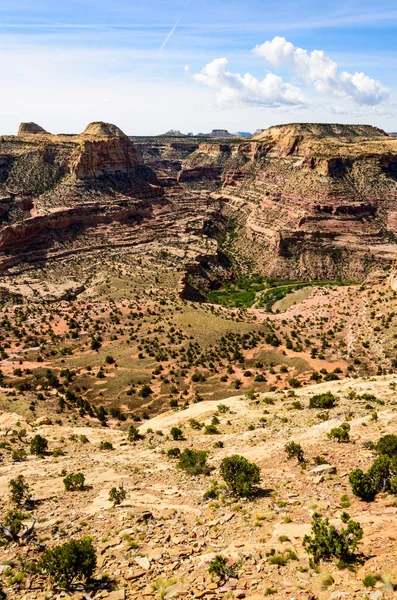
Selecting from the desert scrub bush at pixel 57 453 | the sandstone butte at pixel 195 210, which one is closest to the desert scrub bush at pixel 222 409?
the desert scrub bush at pixel 57 453

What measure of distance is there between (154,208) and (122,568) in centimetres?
12277

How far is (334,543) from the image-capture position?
12.0m

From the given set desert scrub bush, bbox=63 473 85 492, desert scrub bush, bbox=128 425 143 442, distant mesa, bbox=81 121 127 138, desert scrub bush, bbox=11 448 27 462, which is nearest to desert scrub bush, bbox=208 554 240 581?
desert scrub bush, bbox=63 473 85 492

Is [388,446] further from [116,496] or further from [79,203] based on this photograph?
[79,203]

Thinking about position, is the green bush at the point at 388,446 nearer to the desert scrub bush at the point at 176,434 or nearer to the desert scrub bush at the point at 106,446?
the desert scrub bush at the point at 176,434

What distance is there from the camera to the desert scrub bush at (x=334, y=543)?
38.9ft

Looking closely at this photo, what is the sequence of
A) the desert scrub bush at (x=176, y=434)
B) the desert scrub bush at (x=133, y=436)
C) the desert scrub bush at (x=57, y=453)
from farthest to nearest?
the desert scrub bush at (x=133, y=436)
the desert scrub bush at (x=176, y=434)
the desert scrub bush at (x=57, y=453)

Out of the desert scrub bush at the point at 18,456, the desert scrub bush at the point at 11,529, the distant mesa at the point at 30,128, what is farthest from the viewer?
the distant mesa at the point at 30,128

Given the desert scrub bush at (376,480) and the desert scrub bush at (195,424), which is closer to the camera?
the desert scrub bush at (376,480)

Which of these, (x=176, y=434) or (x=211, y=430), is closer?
(x=211, y=430)

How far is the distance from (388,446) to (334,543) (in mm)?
7842

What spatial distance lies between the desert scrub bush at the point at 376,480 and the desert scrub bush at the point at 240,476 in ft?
13.4

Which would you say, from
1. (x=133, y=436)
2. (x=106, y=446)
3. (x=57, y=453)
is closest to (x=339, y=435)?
(x=133, y=436)

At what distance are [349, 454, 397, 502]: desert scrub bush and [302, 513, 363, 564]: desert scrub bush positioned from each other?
9.43 ft
